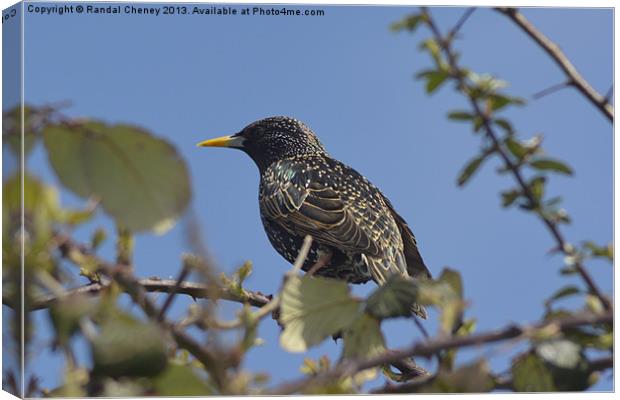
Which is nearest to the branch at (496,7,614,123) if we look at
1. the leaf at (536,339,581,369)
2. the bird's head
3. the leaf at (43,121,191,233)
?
the leaf at (536,339,581,369)

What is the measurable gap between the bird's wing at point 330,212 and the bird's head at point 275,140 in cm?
57

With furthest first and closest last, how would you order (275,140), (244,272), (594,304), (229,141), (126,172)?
(275,140), (229,141), (244,272), (594,304), (126,172)

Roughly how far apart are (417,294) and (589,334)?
1.02ft

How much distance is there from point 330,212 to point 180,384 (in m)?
4.22

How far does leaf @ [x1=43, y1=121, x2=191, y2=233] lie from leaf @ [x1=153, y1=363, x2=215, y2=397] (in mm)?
156

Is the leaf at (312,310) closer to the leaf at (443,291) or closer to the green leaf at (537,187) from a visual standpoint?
the leaf at (443,291)

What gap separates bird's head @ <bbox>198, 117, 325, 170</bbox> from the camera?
6508 mm

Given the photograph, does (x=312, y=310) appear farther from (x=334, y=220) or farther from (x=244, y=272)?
(x=334, y=220)

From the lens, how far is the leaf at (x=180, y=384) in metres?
0.98

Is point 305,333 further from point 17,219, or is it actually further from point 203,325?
point 17,219

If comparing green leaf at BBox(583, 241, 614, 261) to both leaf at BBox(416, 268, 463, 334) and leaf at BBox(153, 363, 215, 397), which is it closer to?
leaf at BBox(416, 268, 463, 334)

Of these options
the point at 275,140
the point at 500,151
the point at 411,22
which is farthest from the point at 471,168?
the point at 275,140

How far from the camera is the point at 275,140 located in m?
6.57

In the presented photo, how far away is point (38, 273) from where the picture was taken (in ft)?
3.03
